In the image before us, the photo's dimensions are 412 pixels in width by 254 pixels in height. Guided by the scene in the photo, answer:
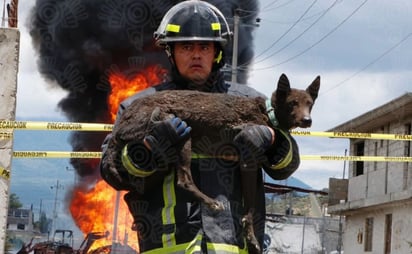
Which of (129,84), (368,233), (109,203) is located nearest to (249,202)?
(109,203)

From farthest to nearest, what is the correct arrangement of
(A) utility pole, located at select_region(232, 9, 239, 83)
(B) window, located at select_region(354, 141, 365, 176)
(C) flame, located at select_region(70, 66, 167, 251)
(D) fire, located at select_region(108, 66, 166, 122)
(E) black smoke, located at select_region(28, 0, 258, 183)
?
(B) window, located at select_region(354, 141, 365, 176) < (E) black smoke, located at select_region(28, 0, 258, 183) < (D) fire, located at select_region(108, 66, 166, 122) < (A) utility pole, located at select_region(232, 9, 239, 83) < (C) flame, located at select_region(70, 66, 167, 251)

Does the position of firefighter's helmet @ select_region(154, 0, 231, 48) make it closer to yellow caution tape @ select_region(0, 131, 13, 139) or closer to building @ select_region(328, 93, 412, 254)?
yellow caution tape @ select_region(0, 131, 13, 139)

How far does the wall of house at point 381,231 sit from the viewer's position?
30312 mm

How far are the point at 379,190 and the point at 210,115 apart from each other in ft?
102

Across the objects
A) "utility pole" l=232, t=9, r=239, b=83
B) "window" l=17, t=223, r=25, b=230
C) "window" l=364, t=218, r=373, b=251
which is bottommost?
"window" l=364, t=218, r=373, b=251

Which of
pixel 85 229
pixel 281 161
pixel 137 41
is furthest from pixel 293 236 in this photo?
pixel 281 161

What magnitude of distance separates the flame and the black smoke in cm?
50

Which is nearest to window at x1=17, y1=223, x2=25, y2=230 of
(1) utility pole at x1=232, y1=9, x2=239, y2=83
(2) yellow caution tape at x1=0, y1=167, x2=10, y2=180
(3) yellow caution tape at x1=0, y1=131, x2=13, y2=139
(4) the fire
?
(4) the fire

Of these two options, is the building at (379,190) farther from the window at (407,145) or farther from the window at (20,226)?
the window at (20,226)

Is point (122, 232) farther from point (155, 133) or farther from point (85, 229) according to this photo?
point (155, 133)

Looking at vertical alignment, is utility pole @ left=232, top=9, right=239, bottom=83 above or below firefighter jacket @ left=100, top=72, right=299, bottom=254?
above

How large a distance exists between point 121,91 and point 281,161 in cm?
2147

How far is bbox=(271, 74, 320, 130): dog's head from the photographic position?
3719mm

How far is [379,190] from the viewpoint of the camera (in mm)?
34125
